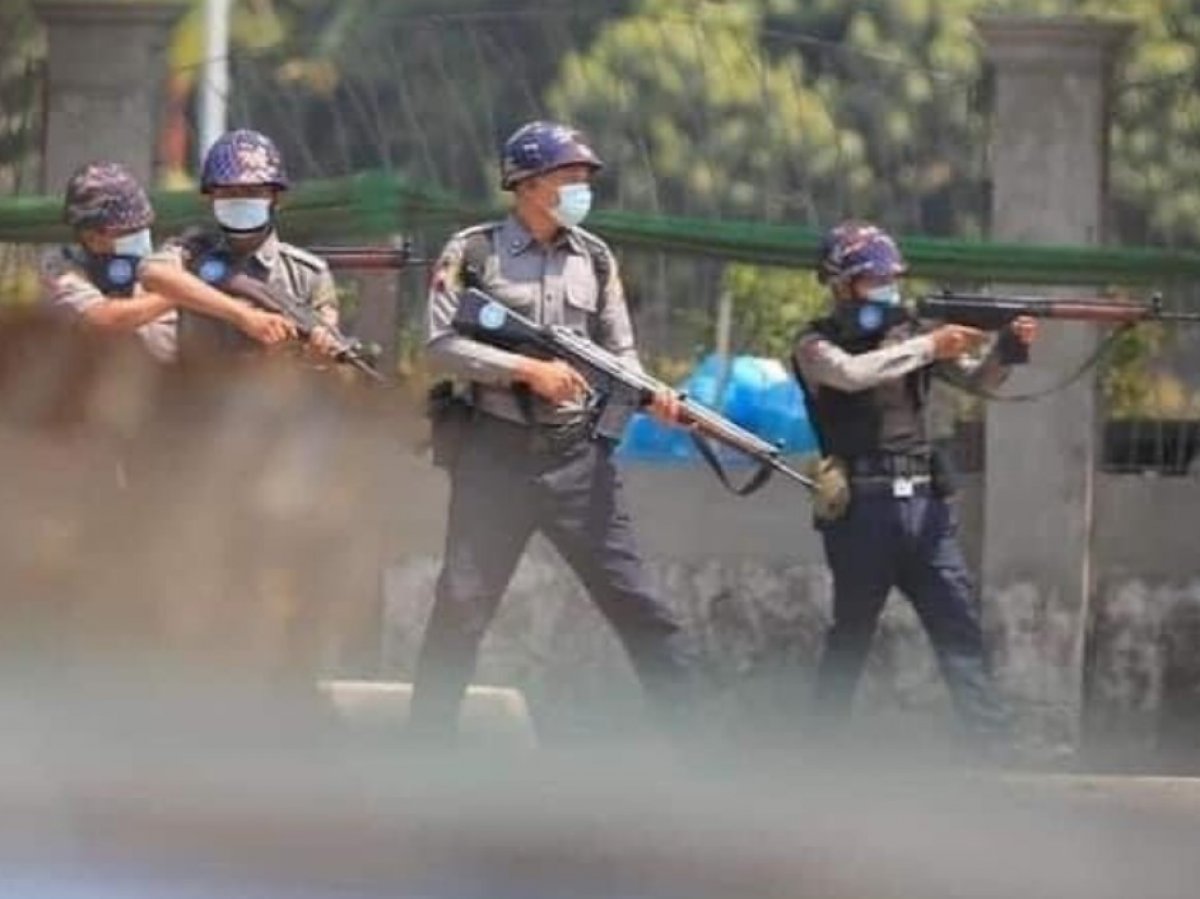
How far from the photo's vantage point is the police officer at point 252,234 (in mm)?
7410

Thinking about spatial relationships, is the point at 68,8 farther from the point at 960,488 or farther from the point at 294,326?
the point at 960,488

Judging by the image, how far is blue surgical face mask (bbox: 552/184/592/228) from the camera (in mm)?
7305

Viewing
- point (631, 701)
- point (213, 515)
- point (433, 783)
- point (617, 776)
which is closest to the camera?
point (433, 783)

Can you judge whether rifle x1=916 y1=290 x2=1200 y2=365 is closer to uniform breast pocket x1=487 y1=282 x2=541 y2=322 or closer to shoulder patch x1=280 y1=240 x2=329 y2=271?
uniform breast pocket x1=487 y1=282 x2=541 y2=322

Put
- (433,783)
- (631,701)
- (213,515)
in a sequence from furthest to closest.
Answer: (631,701), (213,515), (433,783)

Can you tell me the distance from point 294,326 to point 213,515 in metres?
0.65

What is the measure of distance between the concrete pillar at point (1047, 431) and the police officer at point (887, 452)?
2.39 ft

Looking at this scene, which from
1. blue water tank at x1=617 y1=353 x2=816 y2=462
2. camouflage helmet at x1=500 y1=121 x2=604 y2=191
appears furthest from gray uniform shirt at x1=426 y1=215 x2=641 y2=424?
blue water tank at x1=617 y1=353 x2=816 y2=462

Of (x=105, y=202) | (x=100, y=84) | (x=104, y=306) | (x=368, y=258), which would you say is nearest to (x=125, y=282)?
(x=104, y=306)

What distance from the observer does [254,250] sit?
7.50 m

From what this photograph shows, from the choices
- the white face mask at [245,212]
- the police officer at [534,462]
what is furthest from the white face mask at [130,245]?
the police officer at [534,462]

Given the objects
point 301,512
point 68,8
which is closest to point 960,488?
point 301,512

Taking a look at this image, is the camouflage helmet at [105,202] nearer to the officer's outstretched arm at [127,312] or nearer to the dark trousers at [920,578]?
the officer's outstretched arm at [127,312]

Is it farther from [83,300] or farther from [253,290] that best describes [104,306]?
[253,290]
